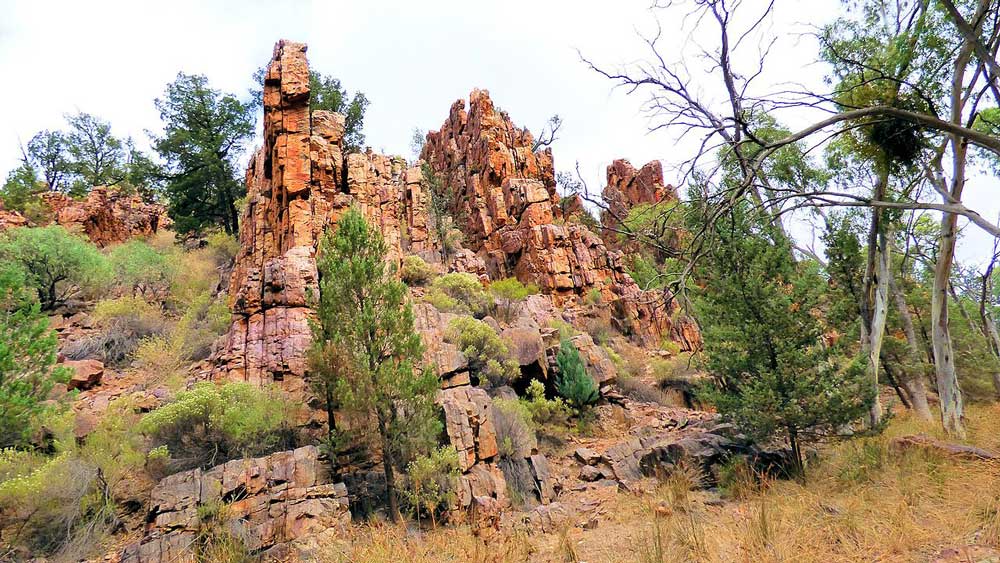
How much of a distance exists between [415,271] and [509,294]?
5032mm

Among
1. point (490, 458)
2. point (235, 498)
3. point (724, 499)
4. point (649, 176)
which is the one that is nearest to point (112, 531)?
point (235, 498)

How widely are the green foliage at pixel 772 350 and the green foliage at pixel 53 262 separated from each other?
20272 millimetres

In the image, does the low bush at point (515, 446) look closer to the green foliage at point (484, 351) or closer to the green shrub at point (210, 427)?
the green foliage at point (484, 351)

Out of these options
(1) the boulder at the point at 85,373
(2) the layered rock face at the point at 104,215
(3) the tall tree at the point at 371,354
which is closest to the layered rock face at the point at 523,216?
(3) the tall tree at the point at 371,354

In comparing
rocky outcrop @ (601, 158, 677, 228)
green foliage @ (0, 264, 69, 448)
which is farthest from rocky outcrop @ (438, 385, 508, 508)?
rocky outcrop @ (601, 158, 677, 228)

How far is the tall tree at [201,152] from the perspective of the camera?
21.6 metres

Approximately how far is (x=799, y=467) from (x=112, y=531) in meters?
12.7

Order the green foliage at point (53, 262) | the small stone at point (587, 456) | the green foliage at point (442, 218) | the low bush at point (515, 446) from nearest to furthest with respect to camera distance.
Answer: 1. the low bush at point (515, 446)
2. the small stone at point (587, 456)
3. the green foliage at point (53, 262)
4. the green foliage at point (442, 218)

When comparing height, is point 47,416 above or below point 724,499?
above

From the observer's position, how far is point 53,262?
14.6m

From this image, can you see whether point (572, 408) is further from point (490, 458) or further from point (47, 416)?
point (47, 416)

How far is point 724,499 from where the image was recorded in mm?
7832

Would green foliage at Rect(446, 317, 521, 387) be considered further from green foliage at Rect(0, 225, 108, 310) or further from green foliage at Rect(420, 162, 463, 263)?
green foliage at Rect(0, 225, 108, 310)

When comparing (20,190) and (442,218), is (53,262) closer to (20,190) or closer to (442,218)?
(20,190)
